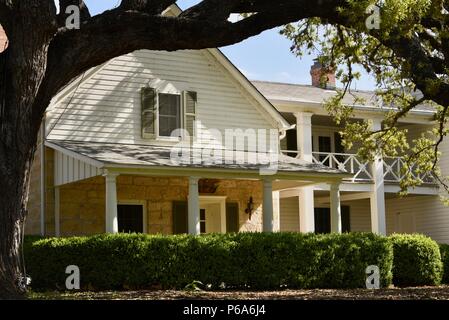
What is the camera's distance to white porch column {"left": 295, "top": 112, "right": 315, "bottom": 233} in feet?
84.3

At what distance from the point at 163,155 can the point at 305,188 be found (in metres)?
7.60

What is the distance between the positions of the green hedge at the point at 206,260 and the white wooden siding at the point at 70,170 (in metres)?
1.92

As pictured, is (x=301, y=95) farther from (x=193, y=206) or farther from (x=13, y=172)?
(x=13, y=172)

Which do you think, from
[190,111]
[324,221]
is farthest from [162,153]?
[324,221]

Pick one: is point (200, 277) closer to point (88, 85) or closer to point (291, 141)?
point (88, 85)

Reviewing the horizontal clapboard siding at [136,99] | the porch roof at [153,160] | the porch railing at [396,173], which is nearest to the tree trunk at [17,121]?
the porch roof at [153,160]

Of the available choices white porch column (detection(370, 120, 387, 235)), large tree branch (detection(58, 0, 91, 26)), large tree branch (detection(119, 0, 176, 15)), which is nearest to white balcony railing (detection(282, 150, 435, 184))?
white porch column (detection(370, 120, 387, 235))

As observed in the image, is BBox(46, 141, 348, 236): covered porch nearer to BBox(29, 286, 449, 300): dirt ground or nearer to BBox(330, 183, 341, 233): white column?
BBox(330, 183, 341, 233): white column

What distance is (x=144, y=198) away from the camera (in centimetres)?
2097

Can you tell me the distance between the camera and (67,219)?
19812 mm

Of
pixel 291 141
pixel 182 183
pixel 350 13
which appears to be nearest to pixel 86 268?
pixel 182 183

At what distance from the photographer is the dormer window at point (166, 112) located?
20947 millimetres

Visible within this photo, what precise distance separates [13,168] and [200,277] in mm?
7202

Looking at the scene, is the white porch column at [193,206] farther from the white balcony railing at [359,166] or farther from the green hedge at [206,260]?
the white balcony railing at [359,166]
